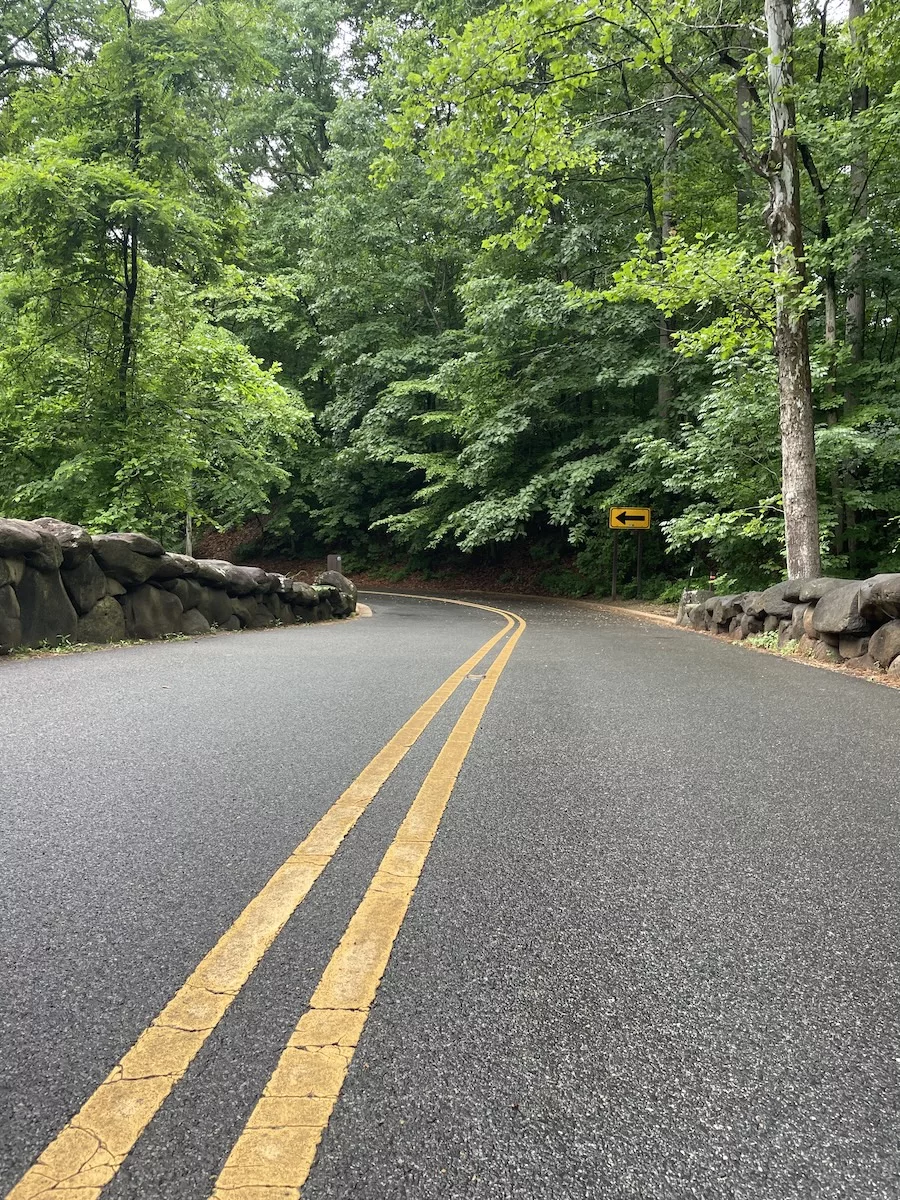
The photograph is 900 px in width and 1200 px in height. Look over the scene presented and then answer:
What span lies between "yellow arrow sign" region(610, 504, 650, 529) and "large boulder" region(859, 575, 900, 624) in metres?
12.7

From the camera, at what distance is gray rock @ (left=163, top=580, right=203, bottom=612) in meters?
10.5

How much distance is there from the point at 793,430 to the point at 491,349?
1287 centimetres

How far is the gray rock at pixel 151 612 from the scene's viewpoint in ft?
31.7

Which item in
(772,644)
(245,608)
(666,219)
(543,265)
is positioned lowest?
(245,608)

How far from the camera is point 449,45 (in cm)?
997

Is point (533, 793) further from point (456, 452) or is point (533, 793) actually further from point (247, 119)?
point (247, 119)

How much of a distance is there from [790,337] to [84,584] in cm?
1019

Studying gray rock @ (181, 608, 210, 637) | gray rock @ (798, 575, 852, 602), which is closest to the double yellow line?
gray rock @ (798, 575, 852, 602)

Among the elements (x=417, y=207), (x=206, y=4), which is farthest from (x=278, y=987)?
(x=417, y=207)

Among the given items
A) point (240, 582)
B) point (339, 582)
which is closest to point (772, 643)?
point (240, 582)

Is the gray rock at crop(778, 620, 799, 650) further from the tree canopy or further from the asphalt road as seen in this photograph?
the asphalt road

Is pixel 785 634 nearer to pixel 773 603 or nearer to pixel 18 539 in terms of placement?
pixel 773 603

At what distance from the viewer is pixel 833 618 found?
8148mm

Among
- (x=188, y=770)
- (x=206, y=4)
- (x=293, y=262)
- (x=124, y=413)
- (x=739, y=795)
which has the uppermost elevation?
(x=293, y=262)
